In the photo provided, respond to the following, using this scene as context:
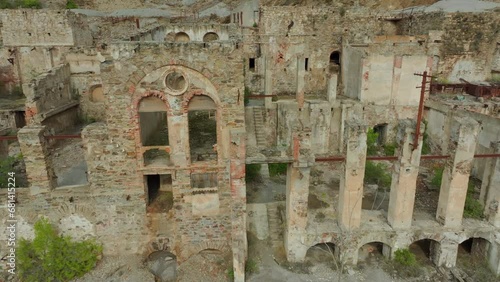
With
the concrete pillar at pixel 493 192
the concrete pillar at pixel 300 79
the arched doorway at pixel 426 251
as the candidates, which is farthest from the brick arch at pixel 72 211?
the concrete pillar at pixel 493 192

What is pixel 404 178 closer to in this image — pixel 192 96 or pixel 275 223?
pixel 275 223

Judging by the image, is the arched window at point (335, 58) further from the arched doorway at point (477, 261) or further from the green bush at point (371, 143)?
the arched doorway at point (477, 261)

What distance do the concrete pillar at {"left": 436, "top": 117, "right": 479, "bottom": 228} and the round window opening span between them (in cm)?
910

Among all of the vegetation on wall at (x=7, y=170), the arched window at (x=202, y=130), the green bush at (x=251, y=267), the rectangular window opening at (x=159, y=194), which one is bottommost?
the green bush at (x=251, y=267)

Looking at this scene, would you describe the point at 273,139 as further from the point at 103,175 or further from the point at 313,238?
the point at 103,175

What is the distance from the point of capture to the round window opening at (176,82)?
11.6 m

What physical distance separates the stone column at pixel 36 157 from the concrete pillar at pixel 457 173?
1349 centimetres

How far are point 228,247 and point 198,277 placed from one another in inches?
61.5

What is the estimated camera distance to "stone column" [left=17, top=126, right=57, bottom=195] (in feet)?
37.4

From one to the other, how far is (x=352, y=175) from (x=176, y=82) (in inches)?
265

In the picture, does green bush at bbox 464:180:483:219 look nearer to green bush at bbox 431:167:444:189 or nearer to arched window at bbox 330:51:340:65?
green bush at bbox 431:167:444:189

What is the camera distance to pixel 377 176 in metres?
17.2

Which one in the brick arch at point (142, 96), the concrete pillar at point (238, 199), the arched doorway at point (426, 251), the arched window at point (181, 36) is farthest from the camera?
the arched window at point (181, 36)

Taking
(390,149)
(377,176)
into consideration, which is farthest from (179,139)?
(390,149)
